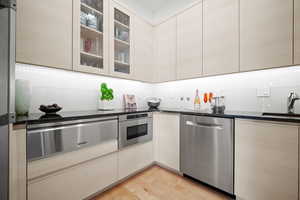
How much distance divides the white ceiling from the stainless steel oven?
193 centimetres

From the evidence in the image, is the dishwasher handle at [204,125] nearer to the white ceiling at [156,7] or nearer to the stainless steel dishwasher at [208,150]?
the stainless steel dishwasher at [208,150]

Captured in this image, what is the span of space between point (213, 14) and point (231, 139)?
1.59 m

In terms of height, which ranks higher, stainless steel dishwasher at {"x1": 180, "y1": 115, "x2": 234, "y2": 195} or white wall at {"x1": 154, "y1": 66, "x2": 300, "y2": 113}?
white wall at {"x1": 154, "y1": 66, "x2": 300, "y2": 113}

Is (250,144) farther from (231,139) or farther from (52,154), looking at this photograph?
(52,154)

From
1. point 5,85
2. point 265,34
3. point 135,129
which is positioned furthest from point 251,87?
point 5,85

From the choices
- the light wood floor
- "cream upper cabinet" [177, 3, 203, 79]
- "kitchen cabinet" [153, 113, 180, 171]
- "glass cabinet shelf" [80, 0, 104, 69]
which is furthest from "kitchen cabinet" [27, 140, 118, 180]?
"cream upper cabinet" [177, 3, 203, 79]

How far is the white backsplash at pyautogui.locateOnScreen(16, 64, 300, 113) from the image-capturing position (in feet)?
4.79

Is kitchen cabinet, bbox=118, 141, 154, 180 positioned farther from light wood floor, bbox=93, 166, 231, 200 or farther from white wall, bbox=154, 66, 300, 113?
white wall, bbox=154, 66, 300, 113

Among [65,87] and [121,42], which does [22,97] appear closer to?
[65,87]

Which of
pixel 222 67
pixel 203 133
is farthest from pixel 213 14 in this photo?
pixel 203 133

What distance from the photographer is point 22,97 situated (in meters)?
1.20

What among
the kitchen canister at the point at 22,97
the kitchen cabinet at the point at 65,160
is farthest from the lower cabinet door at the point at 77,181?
the kitchen canister at the point at 22,97

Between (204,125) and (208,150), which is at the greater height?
(204,125)

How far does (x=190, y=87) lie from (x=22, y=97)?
2184mm
